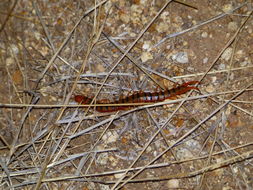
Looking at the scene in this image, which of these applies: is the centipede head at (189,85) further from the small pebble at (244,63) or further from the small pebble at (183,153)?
the small pebble at (183,153)

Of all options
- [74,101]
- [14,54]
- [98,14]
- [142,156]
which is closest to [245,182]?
[142,156]

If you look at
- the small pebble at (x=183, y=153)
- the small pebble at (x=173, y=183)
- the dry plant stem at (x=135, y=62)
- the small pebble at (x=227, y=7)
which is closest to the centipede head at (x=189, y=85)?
the dry plant stem at (x=135, y=62)

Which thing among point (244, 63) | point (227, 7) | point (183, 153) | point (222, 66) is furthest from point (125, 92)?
point (227, 7)

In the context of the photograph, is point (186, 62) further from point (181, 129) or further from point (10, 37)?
point (10, 37)

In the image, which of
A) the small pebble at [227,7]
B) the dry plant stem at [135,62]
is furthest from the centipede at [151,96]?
the small pebble at [227,7]

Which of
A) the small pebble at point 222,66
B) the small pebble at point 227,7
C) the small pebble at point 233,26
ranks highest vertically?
the small pebble at point 227,7

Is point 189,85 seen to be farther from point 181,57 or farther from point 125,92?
point 125,92

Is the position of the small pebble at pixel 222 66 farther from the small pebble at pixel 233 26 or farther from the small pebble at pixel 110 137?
the small pebble at pixel 110 137

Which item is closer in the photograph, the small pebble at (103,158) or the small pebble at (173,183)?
the small pebble at (173,183)

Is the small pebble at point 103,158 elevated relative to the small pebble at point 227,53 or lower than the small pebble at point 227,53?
lower
